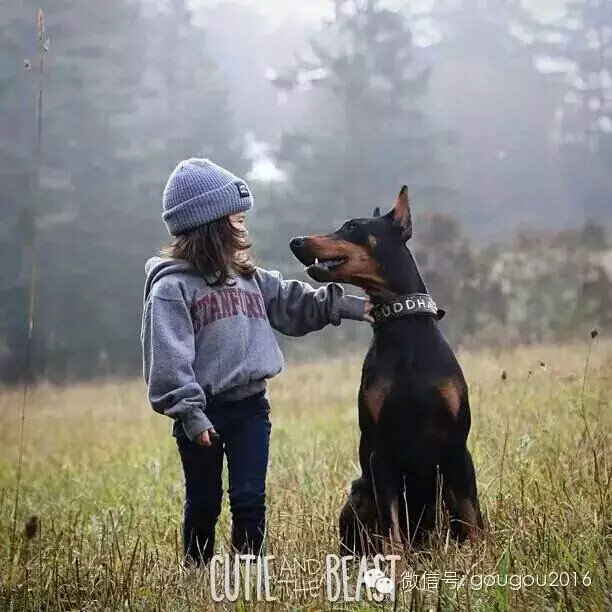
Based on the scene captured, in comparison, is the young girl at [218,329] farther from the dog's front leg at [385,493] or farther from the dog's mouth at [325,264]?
the dog's front leg at [385,493]

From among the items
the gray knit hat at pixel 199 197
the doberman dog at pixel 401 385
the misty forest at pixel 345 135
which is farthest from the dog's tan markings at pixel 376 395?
the misty forest at pixel 345 135

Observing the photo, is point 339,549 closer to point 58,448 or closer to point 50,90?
point 58,448

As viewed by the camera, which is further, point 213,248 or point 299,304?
point 299,304

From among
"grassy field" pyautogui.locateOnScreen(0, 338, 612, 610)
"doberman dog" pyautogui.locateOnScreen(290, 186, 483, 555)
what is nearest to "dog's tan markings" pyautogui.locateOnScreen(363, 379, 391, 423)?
"doberman dog" pyautogui.locateOnScreen(290, 186, 483, 555)

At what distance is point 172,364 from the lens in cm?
209

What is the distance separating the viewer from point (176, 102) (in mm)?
3564

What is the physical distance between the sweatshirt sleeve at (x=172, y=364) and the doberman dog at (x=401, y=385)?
1.19 ft

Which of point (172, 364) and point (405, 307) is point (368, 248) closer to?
point (405, 307)

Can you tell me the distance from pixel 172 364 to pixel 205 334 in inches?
5.9

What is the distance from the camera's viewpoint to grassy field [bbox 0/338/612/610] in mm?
1876

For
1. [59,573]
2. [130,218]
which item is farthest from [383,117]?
[59,573]

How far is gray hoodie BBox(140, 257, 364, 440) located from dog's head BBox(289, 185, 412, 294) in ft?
0.42

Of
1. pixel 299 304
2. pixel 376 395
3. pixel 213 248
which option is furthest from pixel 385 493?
pixel 213 248

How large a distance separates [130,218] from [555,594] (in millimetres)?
2373
